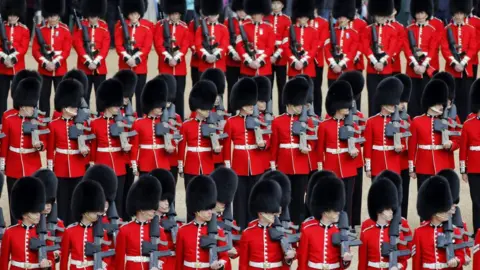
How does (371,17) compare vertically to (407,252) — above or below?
above

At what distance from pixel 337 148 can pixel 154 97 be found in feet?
4.32

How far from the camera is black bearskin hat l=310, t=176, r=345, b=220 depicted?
10.7m

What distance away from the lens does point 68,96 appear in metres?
12.6

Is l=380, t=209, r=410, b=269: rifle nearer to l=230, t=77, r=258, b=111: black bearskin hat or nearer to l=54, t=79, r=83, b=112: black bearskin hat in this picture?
l=230, t=77, r=258, b=111: black bearskin hat

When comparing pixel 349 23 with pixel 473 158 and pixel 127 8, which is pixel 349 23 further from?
pixel 473 158

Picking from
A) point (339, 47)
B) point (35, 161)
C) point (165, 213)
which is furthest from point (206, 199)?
point (339, 47)

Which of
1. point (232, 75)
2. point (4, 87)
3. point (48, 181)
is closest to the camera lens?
point (48, 181)

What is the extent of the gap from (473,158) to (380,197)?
1730mm

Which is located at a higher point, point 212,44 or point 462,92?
point 212,44

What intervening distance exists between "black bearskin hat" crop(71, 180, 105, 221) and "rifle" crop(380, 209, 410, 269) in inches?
65.7

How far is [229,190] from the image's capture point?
37.1ft

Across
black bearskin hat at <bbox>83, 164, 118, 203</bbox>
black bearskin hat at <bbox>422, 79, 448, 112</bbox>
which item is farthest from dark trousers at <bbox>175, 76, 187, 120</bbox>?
black bearskin hat at <bbox>83, 164, 118, 203</bbox>

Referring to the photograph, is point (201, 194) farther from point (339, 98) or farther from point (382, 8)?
point (382, 8)

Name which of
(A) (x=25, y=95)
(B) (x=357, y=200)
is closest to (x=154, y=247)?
(A) (x=25, y=95)
